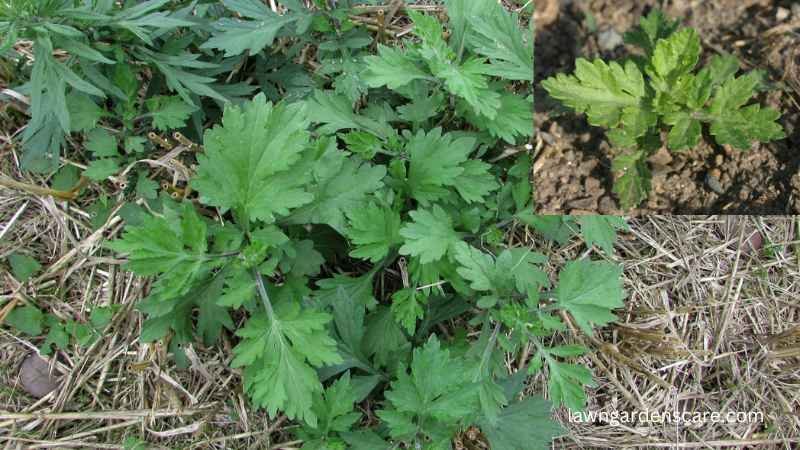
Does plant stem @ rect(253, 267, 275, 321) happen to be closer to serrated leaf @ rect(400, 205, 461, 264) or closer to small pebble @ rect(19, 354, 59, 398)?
serrated leaf @ rect(400, 205, 461, 264)

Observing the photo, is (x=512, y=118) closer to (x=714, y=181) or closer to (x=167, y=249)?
(x=714, y=181)

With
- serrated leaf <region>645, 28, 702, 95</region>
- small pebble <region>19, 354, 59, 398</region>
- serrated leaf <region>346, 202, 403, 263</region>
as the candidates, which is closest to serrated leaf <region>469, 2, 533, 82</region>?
serrated leaf <region>645, 28, 702, 95</region>

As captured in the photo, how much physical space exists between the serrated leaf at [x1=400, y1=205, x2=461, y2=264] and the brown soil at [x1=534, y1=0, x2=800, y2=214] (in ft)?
1.09

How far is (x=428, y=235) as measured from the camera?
225 cm

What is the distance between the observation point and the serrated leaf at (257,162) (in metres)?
2.06

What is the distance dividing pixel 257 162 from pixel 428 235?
1.98 feet

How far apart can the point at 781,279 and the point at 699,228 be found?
0.40 metres

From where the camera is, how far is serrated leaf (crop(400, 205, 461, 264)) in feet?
7.25

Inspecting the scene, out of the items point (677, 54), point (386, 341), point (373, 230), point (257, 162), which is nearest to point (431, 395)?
point (386, 341)

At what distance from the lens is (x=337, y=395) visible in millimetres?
2189

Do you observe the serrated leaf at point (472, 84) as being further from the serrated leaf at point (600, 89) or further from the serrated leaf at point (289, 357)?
the serrated leaf at point (289, 357)

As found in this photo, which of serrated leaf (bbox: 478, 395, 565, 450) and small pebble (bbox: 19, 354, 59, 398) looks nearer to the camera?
serrated leaf (bbox: 478, 395, 565, 450)

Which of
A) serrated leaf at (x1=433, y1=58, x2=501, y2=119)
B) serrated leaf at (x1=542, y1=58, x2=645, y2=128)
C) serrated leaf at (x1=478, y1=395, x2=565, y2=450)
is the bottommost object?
serrated leaf at (x1=478, y1=395, x2=565, y2=450)

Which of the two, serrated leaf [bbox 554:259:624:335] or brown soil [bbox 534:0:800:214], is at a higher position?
brown soil [bbox 534:0:800:214]
